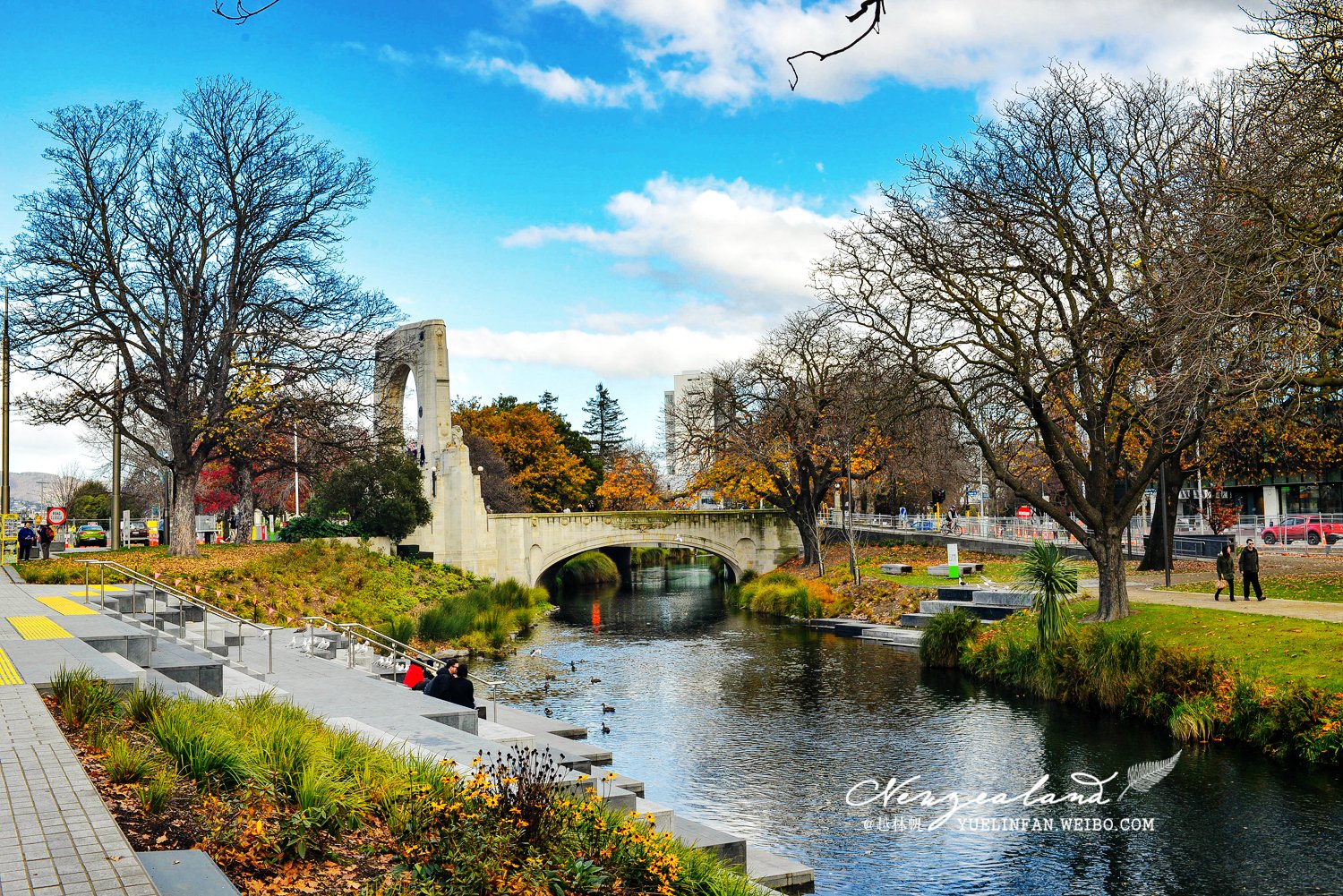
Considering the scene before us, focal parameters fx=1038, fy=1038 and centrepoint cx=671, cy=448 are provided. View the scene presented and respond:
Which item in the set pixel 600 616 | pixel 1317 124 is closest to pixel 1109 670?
pixel 1317 124

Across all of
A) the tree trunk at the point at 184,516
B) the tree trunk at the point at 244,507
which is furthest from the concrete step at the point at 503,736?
the tree trunk at the point at 244,507

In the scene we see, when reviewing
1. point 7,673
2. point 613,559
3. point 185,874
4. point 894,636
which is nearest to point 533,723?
point 7,673

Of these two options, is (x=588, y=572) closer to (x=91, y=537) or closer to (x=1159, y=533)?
(x=91, y=537)

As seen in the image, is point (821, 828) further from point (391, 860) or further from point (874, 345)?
point (874, 345)

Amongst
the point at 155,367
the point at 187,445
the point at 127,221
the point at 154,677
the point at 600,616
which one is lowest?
the point at 600,616

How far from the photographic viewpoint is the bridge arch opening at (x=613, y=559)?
5262cm

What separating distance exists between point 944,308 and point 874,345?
175cm

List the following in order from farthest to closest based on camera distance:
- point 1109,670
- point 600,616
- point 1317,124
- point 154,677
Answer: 1. point 600,616
2. point 1109,670
3. point 1317,124
4. point 154,677

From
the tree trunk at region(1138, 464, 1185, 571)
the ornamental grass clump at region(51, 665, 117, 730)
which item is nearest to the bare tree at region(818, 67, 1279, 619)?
the tree trunk at region(1138, 464, 1185, 571)

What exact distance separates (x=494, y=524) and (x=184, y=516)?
1997 cm

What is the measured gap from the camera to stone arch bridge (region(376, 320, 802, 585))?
48.4 metres

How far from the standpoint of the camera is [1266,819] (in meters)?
13.0

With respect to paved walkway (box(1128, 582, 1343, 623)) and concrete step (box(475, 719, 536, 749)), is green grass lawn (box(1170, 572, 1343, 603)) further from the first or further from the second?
concrete step (box(475, 719, 536, 749))

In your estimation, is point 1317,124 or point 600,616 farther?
point 600,616
